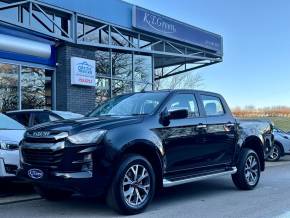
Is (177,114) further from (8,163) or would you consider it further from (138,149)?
(8,163)

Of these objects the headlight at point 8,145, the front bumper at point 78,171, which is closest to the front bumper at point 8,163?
the headlight at point 8,145

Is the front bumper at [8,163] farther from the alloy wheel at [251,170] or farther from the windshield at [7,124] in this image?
the alloy wheel at [251,170]

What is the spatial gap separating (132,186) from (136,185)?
8 centimetres

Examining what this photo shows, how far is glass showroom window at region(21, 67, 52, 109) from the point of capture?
15.8 metres

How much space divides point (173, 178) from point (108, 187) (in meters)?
1.33

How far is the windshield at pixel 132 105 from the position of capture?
7.72 meters

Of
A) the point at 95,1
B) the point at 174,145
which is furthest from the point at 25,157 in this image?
the point at 95,1

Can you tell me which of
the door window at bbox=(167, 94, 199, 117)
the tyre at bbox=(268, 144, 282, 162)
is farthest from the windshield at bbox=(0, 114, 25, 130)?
the tyre at bbox=(268, 144, 282, 162)

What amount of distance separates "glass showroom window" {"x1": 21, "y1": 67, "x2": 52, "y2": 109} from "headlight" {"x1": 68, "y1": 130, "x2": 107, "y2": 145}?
974cm

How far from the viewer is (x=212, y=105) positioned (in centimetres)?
889

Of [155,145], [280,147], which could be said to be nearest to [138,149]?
[155,145]

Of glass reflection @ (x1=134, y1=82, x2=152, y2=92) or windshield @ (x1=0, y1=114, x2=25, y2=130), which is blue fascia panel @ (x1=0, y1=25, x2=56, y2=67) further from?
windshield @ (x1=0, y1=114, x2=25, y2=130)

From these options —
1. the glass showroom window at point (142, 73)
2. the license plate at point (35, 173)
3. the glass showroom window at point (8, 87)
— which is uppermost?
the glass showroom window at point (142, 73)

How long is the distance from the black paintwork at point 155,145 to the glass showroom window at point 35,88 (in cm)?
836
